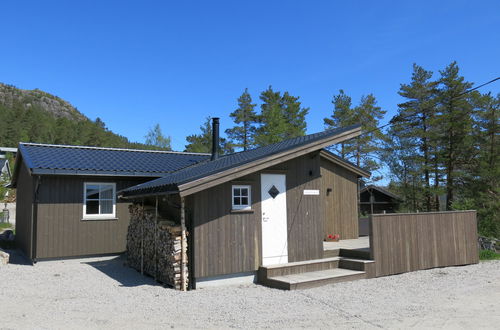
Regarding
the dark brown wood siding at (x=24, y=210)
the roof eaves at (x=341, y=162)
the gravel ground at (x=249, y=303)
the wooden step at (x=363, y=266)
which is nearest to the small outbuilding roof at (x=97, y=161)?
the dark brown wood siding at (x=24, y=210)

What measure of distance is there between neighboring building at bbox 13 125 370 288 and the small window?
0.07 feet

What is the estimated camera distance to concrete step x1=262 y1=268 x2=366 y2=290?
7449 millimetres

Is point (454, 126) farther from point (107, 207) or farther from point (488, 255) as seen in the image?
point (107, 207)

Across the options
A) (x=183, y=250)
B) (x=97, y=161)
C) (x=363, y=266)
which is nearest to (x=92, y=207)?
(x=97, y=161)

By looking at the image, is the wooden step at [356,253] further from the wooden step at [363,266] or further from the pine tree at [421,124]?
the pine tree at [421,124]

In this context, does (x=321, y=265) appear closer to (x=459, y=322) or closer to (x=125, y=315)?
(x=459, y=322)

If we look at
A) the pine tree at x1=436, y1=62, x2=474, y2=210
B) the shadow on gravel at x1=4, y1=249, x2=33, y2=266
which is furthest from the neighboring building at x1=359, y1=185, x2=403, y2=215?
the shadow on gravel at x1=4, y1=249, x2=33, y2=266

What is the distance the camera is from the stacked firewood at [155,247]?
7.45 meters

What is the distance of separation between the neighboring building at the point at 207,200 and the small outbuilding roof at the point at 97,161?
3cm

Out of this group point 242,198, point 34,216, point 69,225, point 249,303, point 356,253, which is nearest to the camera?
point 249,303

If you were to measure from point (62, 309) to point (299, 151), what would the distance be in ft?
18.2

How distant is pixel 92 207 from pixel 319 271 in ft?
23.7

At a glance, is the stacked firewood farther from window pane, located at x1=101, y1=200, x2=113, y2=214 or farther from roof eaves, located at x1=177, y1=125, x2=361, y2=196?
window pane, located at x1=101, y1=200, x2=113, y2=214

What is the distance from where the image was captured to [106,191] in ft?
39.0
